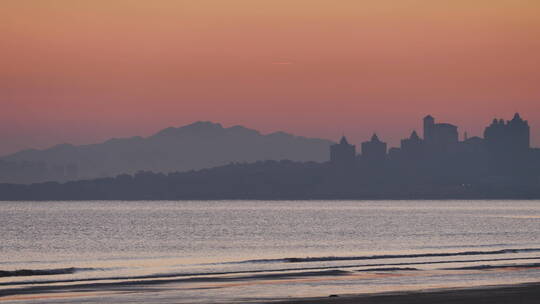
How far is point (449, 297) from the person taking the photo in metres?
40.2

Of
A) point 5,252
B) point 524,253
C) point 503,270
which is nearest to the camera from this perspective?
point 503,270

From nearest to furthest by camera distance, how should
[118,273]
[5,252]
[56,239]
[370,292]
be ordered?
1. [370,292]
2. [118,273]
3. [5,252]
4. [56,239]

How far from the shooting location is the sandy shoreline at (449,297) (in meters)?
38.4

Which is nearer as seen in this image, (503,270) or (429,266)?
(503,270)

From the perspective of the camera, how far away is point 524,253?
3415 inches

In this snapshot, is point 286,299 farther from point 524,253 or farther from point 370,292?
point 524,253

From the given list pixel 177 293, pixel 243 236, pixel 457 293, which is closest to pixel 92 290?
pixel 177 293

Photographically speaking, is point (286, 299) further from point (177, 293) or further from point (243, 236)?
point (243, 236)

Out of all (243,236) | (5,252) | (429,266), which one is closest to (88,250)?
(5,252)

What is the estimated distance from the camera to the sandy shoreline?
38391 mm

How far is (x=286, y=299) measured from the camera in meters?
41.1

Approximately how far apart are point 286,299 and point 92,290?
39.1 feet

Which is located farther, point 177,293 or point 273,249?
point 273,249

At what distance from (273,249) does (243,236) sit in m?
35.3
